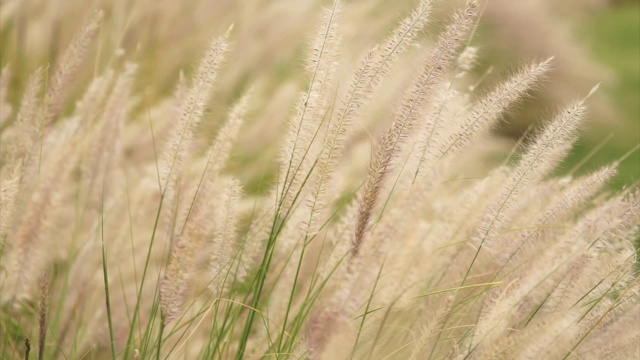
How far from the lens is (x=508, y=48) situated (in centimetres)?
389

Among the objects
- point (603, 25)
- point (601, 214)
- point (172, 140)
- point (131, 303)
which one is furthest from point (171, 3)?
point (603, 25)

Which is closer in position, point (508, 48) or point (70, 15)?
point (70, 15)

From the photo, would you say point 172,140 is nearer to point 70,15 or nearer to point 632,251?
point 632,251

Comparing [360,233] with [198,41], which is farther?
[198,41]

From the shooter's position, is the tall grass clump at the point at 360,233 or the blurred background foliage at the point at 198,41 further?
the blurred background foliage at the point at 198,41

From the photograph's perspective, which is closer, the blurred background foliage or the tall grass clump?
the tall grass clump

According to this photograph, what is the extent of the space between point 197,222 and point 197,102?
0.15 m

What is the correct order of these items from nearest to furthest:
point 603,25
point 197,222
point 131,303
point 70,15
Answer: point 197,222
point 131,303
point 70,15
point 603,25

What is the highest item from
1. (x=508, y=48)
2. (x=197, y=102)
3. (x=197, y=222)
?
(x=197, y=102)

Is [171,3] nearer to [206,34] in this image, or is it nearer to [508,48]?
[206,34]

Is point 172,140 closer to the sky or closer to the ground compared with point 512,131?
closer to the sky

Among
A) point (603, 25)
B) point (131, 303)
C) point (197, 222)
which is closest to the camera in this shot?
point (197, 222)

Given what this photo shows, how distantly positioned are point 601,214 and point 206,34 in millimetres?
1649

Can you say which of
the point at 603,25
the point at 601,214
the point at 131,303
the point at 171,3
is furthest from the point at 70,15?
the point at 603,25
